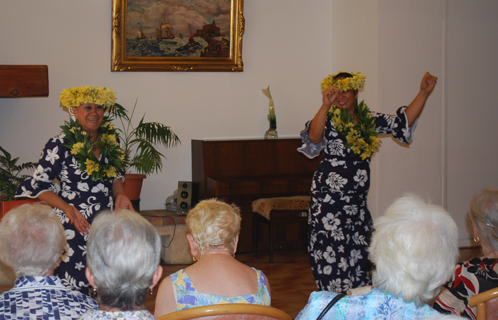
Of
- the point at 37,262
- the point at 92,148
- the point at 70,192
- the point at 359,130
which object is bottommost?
the point at 37,262

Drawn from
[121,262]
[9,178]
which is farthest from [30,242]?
[9,178]

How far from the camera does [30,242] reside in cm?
174

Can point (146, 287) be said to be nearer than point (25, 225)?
Yes

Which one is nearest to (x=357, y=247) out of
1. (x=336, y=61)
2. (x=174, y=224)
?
(x=174, y=224)

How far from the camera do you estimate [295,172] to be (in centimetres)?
625

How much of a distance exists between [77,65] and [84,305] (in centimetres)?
451

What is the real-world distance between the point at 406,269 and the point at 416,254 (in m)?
0.05

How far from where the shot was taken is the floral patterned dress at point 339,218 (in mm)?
3555

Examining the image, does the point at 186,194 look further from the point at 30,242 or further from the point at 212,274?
the point at 30,242

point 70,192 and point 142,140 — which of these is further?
point 142,140

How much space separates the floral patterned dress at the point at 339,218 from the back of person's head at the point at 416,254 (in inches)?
75.9

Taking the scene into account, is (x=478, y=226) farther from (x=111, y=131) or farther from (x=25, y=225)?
(x=111, y=131)

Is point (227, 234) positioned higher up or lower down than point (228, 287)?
higher up

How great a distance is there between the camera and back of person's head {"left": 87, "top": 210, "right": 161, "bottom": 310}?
147 centimetres
